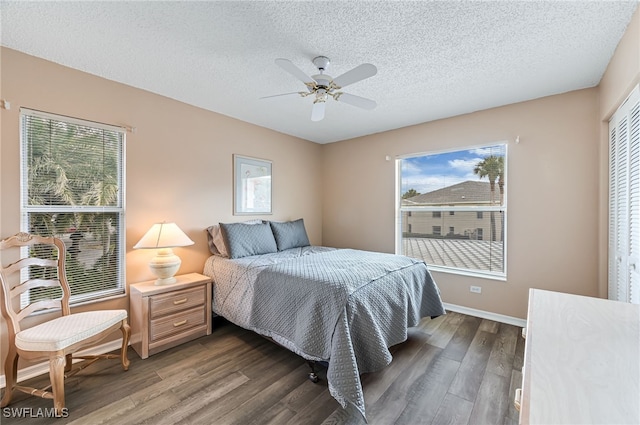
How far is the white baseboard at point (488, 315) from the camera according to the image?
3053mm

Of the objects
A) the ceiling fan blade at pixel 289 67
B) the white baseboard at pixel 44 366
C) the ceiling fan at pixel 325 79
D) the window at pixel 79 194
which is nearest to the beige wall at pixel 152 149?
the window at pixel 79 194

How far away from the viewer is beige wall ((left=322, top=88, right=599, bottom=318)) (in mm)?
2701

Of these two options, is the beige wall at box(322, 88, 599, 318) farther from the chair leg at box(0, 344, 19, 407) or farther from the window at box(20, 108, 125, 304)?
the chair leg at box(0, 344, 19, 407)

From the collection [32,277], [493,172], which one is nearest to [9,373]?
[32,277]

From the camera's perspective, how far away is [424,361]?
2.36m

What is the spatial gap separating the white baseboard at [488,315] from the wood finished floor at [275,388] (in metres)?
0.41

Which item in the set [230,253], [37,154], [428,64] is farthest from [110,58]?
[428,64]

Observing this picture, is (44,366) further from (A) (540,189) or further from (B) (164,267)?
(A) (540,189)

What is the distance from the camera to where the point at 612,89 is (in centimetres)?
220

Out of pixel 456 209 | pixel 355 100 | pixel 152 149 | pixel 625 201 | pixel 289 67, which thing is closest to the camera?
pixel 289 67

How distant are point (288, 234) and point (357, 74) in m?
2.45

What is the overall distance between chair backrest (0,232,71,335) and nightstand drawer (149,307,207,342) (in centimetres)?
66

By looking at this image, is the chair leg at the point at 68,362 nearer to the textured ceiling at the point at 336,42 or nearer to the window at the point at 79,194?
the window at the point at 79,194

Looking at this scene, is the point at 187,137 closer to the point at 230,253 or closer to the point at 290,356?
the point at 230,253
